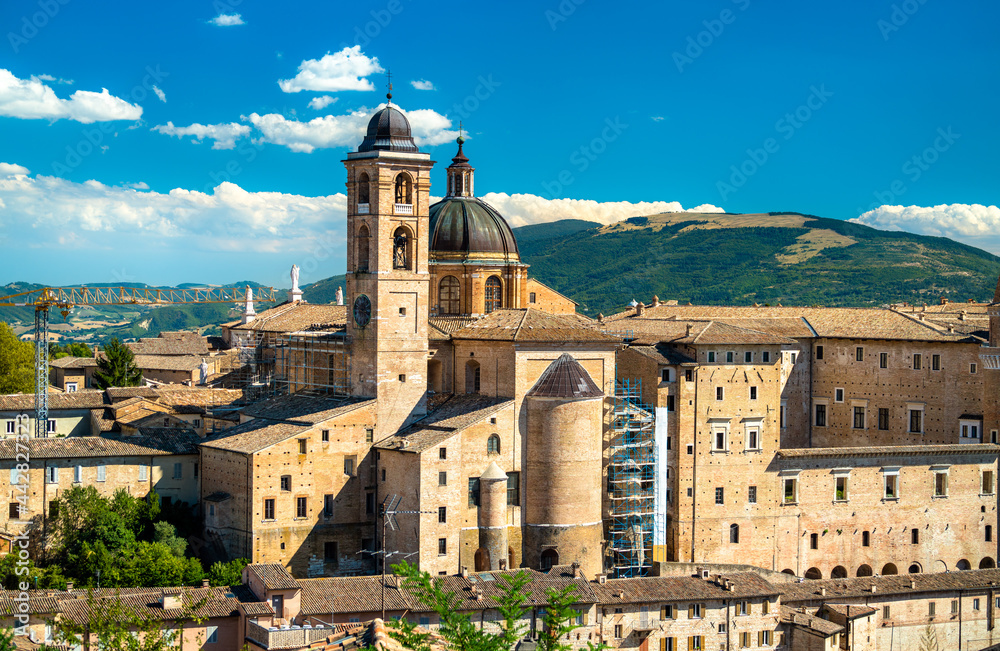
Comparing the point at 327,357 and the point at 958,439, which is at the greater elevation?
the point at 327,357

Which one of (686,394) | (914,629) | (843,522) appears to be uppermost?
(686,394)

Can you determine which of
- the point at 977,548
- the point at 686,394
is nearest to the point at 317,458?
the point at 686,394

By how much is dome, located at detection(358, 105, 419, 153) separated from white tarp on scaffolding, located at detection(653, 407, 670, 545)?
14.6 m

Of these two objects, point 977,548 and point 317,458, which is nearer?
point 317,458

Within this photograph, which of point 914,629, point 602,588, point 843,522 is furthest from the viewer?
point 843,522

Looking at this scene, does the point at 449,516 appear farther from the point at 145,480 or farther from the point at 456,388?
the point at 145,480

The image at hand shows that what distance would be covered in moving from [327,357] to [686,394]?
48.7 feet

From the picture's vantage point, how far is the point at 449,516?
151 feet

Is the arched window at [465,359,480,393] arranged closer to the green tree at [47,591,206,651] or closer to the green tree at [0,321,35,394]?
the green tree at [47,591,206,651]

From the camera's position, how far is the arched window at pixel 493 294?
57.2 meters

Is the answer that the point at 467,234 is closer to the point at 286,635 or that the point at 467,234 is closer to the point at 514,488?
the point at 514,488

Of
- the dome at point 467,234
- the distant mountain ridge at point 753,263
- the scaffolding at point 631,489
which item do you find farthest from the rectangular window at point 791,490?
the distant mountain ridge at point 753,263

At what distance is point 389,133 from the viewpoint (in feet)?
167

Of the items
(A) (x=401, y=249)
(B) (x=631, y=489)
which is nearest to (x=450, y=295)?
(A) (x=401, y=249)
